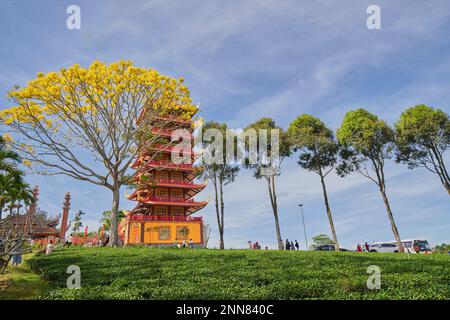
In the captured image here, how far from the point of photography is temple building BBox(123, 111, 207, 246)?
3600cm

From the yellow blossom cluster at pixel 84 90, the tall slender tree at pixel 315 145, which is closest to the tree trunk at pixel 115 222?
the yellow blossom cluster at pixel 84 90

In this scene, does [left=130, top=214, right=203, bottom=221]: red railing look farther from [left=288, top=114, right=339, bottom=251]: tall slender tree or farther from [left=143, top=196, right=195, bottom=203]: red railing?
[left=288, top=114, right=339, bottom=251]: tall slender tree

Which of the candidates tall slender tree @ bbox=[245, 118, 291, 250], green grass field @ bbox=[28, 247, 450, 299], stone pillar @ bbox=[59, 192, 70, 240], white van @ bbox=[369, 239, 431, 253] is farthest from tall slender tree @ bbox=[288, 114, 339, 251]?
stone pillar @ bbox=[59, 192, 70, 240]

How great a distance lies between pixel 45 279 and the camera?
1230 centimetres

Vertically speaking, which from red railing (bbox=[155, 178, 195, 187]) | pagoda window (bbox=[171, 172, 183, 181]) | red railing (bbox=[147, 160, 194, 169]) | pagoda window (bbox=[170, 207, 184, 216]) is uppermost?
red railing (bbox=[147, 160, 194, 169])

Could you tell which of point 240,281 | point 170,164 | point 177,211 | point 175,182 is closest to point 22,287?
point 240,281

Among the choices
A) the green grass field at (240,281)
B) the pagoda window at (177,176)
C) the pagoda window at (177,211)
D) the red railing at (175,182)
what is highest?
the pagoda window at (177,176)

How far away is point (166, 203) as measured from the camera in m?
38.2

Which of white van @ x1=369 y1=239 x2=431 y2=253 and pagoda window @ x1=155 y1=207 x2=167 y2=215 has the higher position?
pagoda window @ x1=155 y1=207 x2=167 y2=215

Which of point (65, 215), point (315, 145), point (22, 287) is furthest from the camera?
point (65, 215)

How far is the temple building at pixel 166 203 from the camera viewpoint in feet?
118

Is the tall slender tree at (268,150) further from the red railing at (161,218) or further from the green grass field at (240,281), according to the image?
the green grass field at (240,281)

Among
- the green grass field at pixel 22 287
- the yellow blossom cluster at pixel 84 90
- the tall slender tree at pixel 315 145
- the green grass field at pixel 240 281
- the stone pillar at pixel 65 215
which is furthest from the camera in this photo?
the stone pillar at pixel 65 215

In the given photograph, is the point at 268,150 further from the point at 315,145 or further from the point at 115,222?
the point at 115,222
